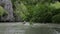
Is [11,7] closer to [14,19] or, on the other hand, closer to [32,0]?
[14,19]

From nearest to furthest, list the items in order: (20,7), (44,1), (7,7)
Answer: (44,1)
(20,7)
(7,7)

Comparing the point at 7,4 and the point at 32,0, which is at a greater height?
the point at 32,0

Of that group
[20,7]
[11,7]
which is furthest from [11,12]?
[20,7]

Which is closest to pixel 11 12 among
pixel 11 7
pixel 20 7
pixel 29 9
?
pixel 11 7

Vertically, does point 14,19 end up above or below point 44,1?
below

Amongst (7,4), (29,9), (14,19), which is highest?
(29,9)

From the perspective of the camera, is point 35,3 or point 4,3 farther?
point 4,3

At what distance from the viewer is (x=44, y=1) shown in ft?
33.9

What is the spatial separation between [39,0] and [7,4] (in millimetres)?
39494

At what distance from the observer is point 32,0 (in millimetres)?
10492

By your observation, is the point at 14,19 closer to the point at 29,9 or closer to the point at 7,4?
the point at 7,4

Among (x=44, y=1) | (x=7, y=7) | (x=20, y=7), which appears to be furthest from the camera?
(x=7, y=7)

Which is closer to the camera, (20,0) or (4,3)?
(20,0)

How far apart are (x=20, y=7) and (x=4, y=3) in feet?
122
